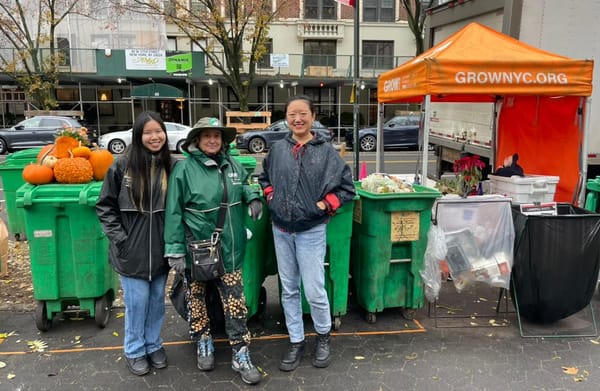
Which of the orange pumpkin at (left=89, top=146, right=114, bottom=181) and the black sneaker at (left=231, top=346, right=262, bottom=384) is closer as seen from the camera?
the black sneaker at (left=231, top=346, right=262, bottom=384)

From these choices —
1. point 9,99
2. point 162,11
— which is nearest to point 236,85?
point 162,11

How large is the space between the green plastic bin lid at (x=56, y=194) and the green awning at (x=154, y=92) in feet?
60.7

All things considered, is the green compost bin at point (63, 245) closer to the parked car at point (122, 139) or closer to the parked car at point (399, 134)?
the parked car at point (122, 139)

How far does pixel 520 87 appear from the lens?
4.64 meters

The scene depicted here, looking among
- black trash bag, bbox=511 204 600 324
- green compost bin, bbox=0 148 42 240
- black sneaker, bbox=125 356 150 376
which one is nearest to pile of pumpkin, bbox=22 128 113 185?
black sneaker, bbox=125 356 150 376

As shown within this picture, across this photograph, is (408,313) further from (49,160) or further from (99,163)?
(49,160)

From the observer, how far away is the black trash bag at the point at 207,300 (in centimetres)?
359

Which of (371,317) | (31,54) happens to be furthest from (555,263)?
(31,54)

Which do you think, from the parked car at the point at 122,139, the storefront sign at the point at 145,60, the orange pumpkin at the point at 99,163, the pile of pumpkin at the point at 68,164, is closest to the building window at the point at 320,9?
the storefront sign at the point at 145,60

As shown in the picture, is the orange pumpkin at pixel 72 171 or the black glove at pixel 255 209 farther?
the orange pumpkin at pixel 72 171

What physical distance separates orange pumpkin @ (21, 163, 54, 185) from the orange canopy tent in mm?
3415

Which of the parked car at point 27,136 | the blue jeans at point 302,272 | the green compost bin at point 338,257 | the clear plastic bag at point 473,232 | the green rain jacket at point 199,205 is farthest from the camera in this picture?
the parked car at point 27,136

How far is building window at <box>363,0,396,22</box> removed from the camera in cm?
2875

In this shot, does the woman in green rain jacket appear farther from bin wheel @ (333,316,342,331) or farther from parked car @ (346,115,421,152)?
parked car @ (346,115,421,152)
